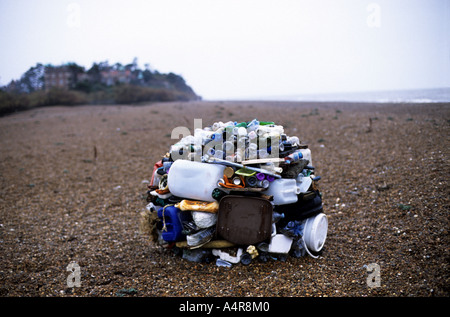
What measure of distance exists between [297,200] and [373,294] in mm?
1320

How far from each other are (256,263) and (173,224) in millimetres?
1184

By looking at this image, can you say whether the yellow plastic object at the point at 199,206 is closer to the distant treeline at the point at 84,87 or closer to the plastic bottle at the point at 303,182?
the plastic bottle at the point at 303,182

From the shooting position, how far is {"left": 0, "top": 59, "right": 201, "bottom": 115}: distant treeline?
27.8 m

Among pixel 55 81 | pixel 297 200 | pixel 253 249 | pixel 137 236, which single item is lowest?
pixel 137 236

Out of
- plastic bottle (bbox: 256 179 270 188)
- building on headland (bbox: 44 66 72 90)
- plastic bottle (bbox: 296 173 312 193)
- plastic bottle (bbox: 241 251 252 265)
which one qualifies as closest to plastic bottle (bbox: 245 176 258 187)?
plastic bottle (bbox: 256 179 270 188)

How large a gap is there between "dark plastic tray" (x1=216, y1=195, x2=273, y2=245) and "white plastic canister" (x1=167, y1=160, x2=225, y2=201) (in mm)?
260

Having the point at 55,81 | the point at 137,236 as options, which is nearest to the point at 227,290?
the point at 137,236

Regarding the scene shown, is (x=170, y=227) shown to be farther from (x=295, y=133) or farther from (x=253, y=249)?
(x=295, y=133)

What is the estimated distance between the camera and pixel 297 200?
4.00 m

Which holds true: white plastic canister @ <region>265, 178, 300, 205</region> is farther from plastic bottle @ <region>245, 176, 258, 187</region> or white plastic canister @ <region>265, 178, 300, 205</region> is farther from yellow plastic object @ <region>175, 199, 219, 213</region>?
yellow plastic object @ <region>175, 199, 219, 213</region>

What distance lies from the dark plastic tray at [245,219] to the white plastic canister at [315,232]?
1.87 feet

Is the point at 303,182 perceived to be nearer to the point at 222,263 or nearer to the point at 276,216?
the point at 276,216

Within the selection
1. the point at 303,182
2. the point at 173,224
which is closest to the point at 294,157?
the point at 303,182

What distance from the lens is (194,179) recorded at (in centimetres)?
391
